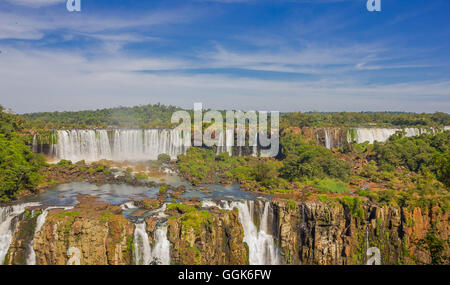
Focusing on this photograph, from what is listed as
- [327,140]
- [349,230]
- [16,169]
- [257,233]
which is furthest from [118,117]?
[349,230]

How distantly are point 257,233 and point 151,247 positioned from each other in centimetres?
671

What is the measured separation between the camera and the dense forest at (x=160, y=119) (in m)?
47.2

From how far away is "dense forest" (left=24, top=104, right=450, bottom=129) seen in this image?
47.2 meters

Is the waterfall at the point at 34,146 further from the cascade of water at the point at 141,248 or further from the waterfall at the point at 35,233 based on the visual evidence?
the cascade of water at the point at 141,248

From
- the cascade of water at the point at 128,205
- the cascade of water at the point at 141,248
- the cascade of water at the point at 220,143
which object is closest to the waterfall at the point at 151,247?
the cascade of water at the point at 141,248

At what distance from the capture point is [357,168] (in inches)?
1282

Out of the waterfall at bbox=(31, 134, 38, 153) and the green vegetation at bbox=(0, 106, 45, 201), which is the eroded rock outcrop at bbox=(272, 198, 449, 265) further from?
the waterfall at bbox=(31, 134, 38, 153)

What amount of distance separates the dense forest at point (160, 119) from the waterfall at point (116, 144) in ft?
24.5

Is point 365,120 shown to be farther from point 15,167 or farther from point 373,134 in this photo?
point 15,167

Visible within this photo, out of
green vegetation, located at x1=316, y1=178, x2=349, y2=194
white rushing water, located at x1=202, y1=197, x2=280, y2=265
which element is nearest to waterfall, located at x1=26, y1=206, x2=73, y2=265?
white rushing water, located at x1=202, y1=197, x2=280, y2=265

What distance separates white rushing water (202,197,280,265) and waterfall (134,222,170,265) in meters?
4.11

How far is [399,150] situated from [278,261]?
73.4ft

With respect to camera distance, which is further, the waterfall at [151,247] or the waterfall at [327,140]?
the waterfall at [327,140]

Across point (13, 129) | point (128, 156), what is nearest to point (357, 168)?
point (128, 156)
